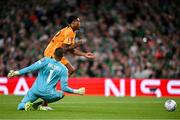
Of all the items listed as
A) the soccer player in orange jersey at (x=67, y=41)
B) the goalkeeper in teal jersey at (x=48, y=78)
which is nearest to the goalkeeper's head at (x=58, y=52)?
the goalkeeper in teal jersey at (x=48, y=78)

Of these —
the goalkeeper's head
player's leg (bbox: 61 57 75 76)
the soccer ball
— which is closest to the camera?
the goalkeeper's head

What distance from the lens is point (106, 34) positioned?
30984 mm

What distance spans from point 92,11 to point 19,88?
20.1 ft

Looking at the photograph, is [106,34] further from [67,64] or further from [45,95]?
[45,95]

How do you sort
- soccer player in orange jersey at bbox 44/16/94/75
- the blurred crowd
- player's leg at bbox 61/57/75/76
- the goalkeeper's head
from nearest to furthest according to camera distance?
the goalkeeper's head → soccer player in orange jersey at bbox 44/16/94/75 → player's leg at bbox 61/57/75/76 → the blurred crowd

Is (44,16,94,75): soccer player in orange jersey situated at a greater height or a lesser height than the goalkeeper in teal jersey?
greater

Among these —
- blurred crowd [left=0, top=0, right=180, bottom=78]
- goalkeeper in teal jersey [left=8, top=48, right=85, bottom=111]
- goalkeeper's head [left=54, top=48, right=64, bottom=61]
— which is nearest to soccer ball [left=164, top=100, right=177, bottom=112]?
goalkeeper in teal jersey [left=8, top=48, right=85, bottom=111]

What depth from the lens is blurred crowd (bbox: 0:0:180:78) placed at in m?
29.5

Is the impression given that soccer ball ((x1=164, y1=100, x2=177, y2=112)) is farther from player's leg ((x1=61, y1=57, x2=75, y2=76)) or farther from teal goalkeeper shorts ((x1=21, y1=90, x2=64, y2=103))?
player's leg ((x1=61, y1=57, x2=75, y2=76))

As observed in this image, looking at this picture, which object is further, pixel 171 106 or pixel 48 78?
pixel 171 106

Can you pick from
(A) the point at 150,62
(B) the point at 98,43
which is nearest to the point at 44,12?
(B) the point at 98,43

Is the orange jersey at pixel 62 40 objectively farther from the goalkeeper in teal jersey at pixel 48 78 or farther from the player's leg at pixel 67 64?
the goalkeeper in teal jersey at pixel 48 78

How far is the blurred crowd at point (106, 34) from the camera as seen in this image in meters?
29.5

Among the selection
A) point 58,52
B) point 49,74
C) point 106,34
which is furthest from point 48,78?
point 106,34
